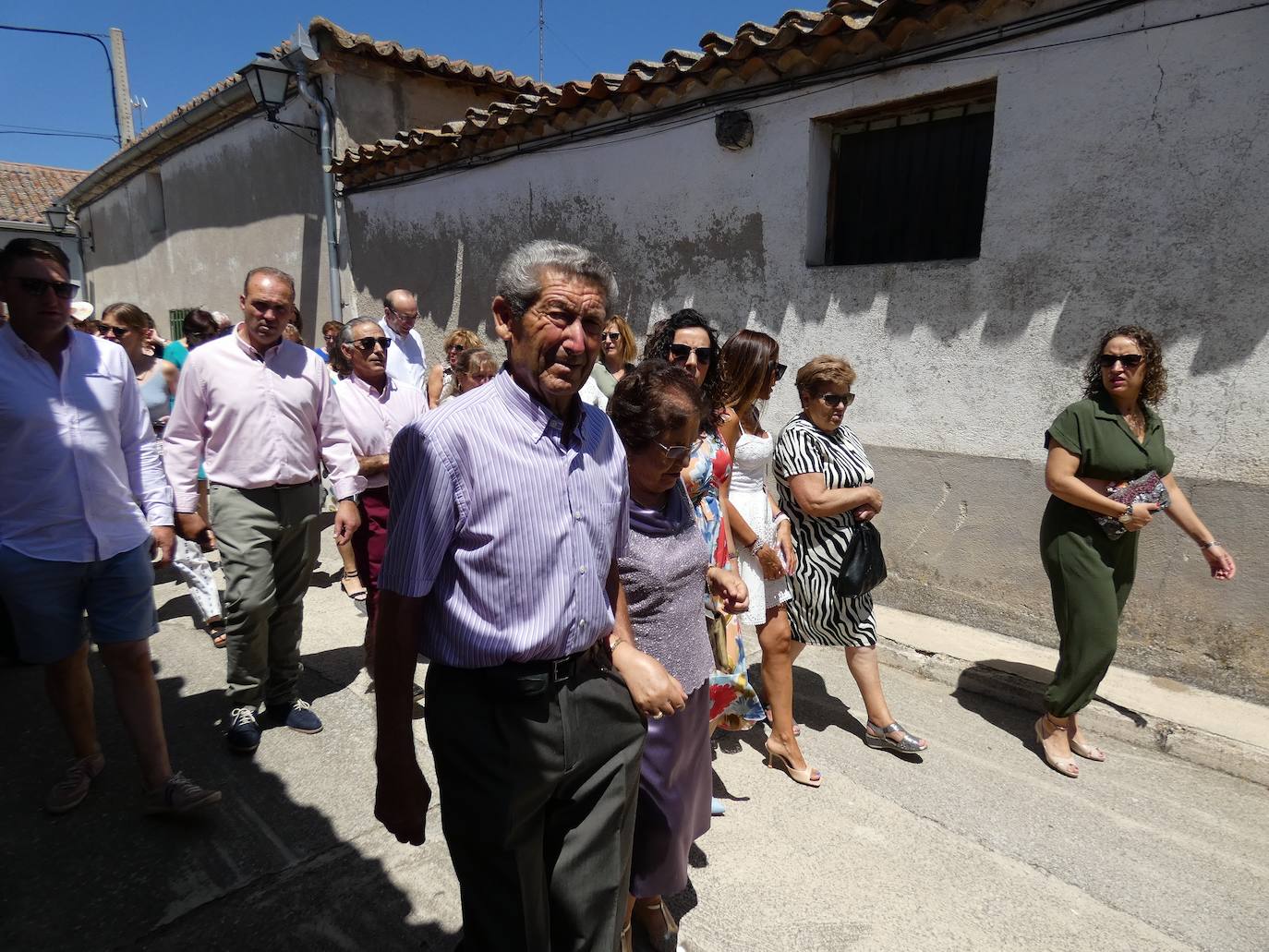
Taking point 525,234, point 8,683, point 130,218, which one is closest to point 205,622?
point 8,683

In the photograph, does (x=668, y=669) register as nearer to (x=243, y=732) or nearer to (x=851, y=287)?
(x=243, y=732)

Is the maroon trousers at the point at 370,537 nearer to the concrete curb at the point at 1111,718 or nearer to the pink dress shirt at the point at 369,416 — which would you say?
the pink dress shirt at the point at 369,416

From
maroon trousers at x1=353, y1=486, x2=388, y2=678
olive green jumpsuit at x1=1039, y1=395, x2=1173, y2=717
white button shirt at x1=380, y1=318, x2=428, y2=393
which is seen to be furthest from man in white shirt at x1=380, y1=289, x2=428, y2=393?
olive green jumpsuit at x1=1039, y1=395, x2=1173, y2=717

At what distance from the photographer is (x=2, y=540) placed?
2.46 metres

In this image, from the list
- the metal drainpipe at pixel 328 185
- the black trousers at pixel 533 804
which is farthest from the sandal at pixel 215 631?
the metal drainpipe at pixel 328 185

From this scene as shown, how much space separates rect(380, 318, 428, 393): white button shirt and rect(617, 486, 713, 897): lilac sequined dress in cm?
441

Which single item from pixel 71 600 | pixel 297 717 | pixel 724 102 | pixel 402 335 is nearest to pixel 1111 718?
pixel 297 717

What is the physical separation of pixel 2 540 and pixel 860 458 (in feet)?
10.2

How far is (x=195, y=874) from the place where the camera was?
2.46 meters

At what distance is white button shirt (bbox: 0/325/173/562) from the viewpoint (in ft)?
7.93

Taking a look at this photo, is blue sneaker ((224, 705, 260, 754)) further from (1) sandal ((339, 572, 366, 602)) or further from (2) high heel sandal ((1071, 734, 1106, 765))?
(2) high heel sandal ((1071, 734, 1106, 765))

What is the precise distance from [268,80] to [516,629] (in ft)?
30.0

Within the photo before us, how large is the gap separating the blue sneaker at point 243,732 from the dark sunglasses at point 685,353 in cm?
234

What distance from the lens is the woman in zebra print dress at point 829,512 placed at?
3.11m
